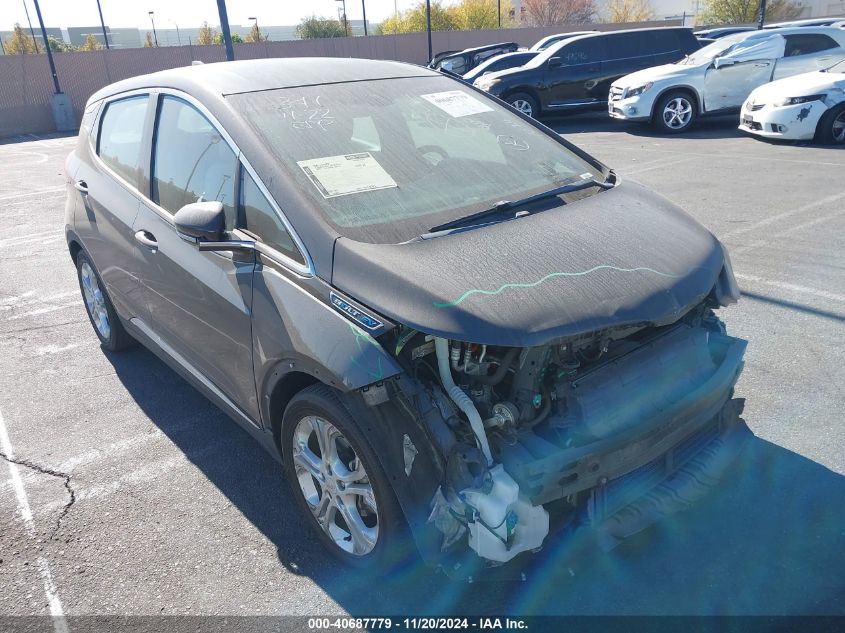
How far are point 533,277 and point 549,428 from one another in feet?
1.76

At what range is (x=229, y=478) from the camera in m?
3.47

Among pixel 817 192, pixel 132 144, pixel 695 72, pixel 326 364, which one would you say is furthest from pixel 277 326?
pixel 695 72

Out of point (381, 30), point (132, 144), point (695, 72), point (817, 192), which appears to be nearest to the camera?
point (132, 144)

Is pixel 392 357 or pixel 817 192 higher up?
pixel 392 357

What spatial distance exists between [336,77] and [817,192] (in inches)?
257

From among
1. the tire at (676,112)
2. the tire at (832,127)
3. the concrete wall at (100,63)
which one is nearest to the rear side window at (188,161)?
the tire at (832,127)

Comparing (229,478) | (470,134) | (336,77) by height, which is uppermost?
(336,77)

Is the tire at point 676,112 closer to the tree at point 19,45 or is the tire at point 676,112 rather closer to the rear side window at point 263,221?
the rear side window at point 263,221

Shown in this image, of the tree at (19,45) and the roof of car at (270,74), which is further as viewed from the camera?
the tree at (19,45)

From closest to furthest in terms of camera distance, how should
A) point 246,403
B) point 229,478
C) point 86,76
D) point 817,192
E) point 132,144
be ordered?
point 246,403
point 229,478
point 132,144
point 817,192
point 86,76

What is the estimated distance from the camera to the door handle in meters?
3.49

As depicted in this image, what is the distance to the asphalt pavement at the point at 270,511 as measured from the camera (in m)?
2.62

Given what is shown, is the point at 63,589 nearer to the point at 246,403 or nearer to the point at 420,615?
the point at 246,403

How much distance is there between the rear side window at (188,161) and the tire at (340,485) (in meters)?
0.93
